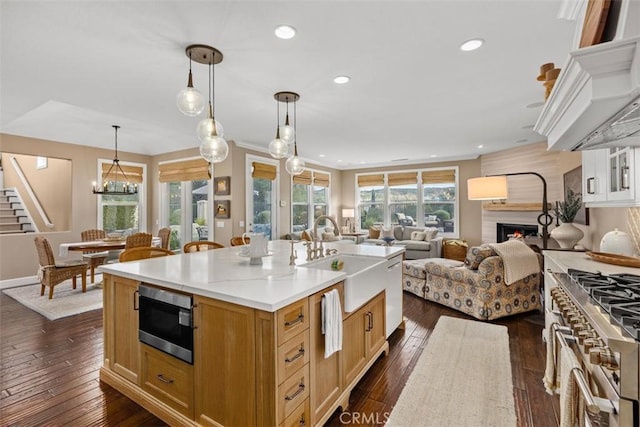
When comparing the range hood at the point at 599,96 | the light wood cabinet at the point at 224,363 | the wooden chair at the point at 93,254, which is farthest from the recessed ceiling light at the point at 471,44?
the wooden chair at the point at 93,254

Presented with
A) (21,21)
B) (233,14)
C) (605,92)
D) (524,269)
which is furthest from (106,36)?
(524,269)

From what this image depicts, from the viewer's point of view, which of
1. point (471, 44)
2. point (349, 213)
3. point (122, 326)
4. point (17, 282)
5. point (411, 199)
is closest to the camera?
point (122, 326)

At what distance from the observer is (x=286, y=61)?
8.29ft

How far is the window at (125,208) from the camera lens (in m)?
6.06

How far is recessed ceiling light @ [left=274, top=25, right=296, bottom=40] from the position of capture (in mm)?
2049

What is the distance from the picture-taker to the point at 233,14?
6.25 ft

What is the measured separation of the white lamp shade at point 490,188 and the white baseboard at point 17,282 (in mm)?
7297

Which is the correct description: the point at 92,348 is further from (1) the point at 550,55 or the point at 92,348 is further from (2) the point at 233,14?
(1) the point at 550,55

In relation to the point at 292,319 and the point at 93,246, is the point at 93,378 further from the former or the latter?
the point at 93,246

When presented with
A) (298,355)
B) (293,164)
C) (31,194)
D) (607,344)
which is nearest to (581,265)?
(607,344)

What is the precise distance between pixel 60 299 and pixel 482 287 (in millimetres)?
5687

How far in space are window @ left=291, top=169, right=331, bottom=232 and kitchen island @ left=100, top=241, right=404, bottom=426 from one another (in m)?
4.99

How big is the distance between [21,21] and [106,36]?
18.8 inches

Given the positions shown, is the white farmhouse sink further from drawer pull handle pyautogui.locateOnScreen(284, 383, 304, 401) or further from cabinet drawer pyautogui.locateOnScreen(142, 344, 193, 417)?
cabinet drawer pyautogui.locateOnScreen(142, 344, 193, 417)
